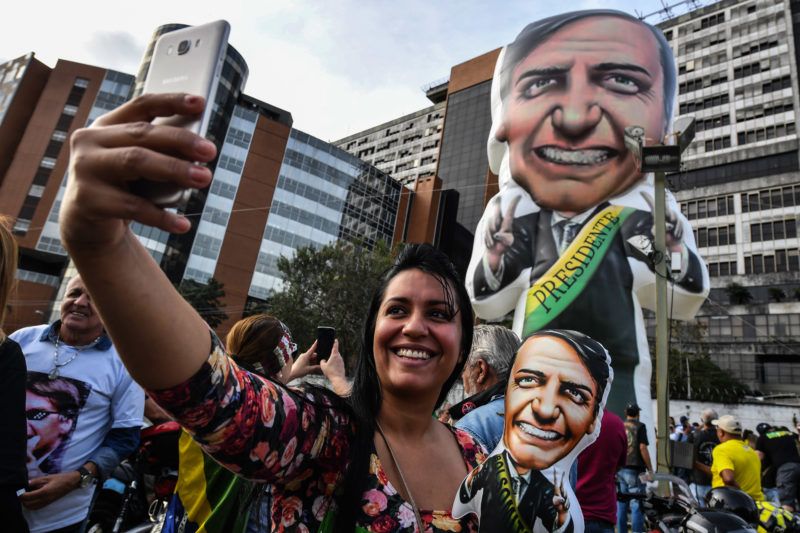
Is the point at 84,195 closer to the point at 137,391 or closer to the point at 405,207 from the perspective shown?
the point at 137,391

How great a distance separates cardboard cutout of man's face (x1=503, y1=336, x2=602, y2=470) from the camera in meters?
1.06

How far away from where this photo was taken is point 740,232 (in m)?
39.5

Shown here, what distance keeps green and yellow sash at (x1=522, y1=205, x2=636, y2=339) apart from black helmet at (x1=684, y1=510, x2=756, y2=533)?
6.10 meters

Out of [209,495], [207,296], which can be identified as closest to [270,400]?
[209,495]

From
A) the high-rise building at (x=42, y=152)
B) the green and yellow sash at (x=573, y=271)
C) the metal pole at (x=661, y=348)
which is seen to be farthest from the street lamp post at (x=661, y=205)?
the high-rise building at (x=42, y=152)

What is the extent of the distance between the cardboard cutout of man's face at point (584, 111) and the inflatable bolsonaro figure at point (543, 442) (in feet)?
32.6

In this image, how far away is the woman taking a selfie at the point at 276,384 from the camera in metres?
0.65

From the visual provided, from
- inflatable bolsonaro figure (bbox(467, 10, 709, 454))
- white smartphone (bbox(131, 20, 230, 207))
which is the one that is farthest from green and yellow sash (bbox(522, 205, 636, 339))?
white smartphone (bbox(131, 20, 230, 207))

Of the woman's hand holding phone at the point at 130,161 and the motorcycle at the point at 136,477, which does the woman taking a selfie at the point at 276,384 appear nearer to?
the woman's hand holding phone at the point at 130,161

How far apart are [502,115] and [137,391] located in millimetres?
10491

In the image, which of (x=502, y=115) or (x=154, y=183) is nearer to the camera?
(x=154, y=183)

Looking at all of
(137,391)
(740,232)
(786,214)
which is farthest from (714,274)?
(137,391)

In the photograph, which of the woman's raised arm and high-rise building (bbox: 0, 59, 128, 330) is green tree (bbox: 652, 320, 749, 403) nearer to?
the woman's raised arm

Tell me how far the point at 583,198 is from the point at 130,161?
10.7 m
